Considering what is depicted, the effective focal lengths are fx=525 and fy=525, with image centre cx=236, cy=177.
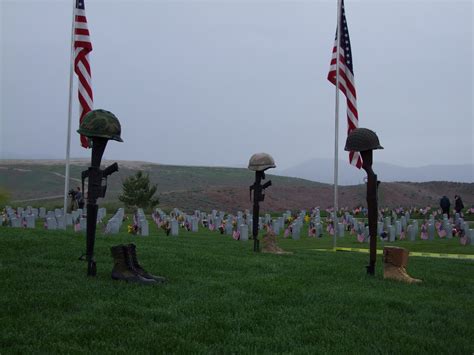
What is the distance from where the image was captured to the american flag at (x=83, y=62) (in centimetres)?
1317

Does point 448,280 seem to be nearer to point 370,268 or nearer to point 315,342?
point 370,268

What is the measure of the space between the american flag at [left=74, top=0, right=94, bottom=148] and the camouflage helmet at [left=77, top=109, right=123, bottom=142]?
6249 mm

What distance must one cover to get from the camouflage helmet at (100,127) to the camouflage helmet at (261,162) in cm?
476

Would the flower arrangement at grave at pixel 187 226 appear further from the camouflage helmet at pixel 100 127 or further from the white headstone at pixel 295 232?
the camouflage helmet at pixel 100 127

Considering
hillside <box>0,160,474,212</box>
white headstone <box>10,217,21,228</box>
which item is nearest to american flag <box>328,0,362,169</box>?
white headstone <box>10,217,21,228</box>

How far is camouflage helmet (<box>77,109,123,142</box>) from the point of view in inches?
272

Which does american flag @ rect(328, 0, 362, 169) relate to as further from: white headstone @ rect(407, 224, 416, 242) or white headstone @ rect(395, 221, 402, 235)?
white headstone @ rect(395, 221, 402, 235)

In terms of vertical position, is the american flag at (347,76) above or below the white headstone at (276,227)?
above

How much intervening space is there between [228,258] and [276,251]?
2.32 meters

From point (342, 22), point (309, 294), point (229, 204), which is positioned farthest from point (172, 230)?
point (229, 204)

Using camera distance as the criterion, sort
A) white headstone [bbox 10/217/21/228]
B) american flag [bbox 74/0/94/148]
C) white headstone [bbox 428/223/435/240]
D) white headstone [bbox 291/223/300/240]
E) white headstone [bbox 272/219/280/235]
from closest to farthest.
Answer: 1. american flag [bbox 74/0/94/148]
2. white headstone [bbox 10/217/21/228]
3. white headstone [bbox 291/223/300/240]
4. white headstone [bbox 428/223/435/240]
5. white headstone [bbox 272/219/280/235]

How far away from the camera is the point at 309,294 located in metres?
6.49

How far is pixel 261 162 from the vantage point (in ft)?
37.3

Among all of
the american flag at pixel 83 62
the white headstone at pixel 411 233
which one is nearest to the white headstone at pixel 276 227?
the white headstone at pixel 411 233
